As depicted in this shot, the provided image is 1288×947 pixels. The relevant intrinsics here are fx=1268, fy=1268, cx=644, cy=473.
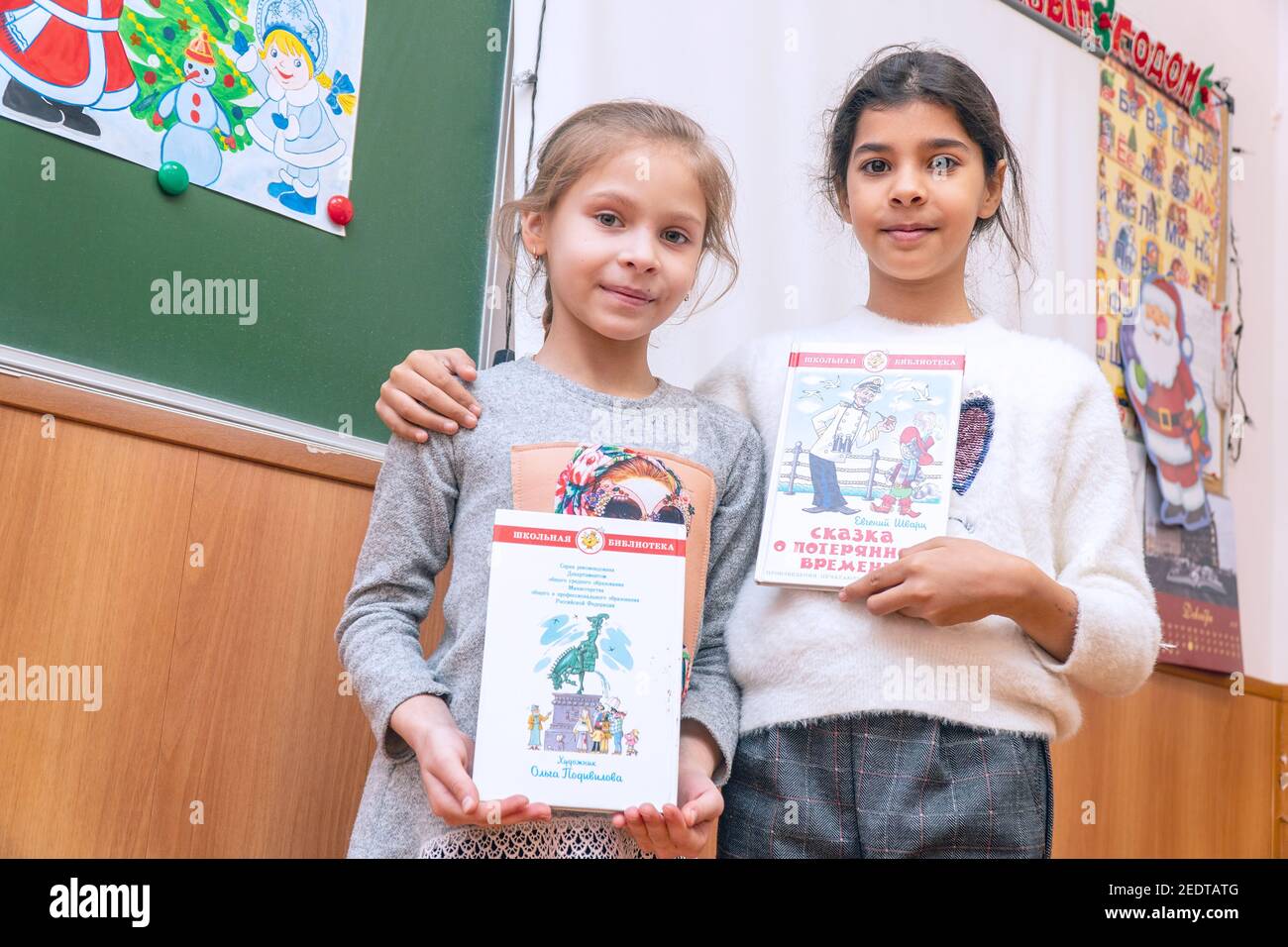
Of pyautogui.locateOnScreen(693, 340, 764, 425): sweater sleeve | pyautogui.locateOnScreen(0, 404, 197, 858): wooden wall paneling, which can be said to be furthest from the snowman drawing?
pyautogui.locateOnScreen(693, 340, 764, 425): sweater sleeve

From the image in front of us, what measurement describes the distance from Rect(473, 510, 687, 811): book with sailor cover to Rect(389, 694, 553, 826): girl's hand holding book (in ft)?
0.05

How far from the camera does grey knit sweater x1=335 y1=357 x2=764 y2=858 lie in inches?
48.8

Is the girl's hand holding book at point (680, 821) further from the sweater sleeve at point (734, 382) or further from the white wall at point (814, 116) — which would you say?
the white wall at point (814, 116)

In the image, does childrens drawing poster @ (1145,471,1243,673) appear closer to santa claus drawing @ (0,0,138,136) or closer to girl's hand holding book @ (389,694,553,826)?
girl's hand holding book @ (389,694,553,826)

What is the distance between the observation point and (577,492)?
4.23ft

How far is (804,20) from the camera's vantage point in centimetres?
237

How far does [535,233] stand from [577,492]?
36 cm

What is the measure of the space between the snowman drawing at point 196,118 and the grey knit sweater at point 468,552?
0.60 meters

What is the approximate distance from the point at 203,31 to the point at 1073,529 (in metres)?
1.29

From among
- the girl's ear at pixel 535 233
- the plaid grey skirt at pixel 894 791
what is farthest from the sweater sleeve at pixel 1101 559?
the girl's ear at pixel 535 233

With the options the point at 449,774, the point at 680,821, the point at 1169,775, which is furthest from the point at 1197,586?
the point at 449,774

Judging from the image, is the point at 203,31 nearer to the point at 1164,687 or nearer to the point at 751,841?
the point at 751,841

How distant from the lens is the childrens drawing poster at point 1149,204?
2922 mm
